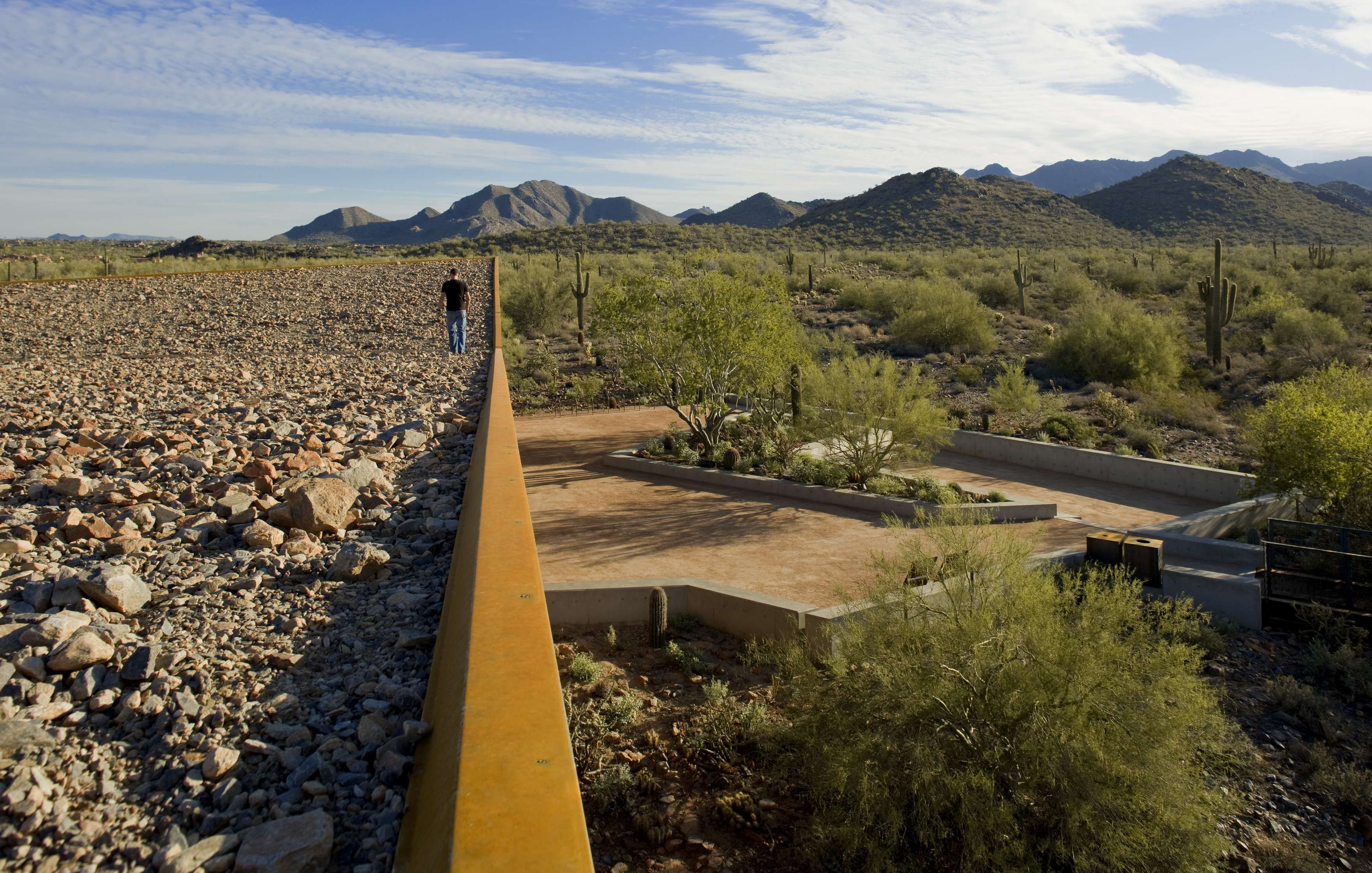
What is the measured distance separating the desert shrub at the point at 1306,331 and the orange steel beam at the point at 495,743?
82.1 feet

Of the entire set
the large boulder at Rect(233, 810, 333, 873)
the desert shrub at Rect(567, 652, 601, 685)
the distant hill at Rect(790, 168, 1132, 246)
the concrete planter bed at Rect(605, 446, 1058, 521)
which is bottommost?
the desert shrub at Rect(567, 652, 601, 685)

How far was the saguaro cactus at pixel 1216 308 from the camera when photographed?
2231 cm

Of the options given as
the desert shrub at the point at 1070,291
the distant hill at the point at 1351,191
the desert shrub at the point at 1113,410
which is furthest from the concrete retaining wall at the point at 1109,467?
the distant hill at the point at 1351,191

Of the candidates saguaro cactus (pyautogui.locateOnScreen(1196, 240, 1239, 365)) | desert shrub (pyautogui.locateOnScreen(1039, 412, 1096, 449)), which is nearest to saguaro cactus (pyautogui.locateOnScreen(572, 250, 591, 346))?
desert shrub (pyautogui.locateOnScreen(1039, 412, 1096, 449))

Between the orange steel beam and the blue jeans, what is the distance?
12693 millimetres

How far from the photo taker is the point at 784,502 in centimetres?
1438

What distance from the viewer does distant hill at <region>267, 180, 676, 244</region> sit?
130250mm

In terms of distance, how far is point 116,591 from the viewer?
3.66 meters

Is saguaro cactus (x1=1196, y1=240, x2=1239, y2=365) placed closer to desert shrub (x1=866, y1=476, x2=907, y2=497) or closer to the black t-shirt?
desert shrub (x1=866, y1=476, x2=907, y2=497)

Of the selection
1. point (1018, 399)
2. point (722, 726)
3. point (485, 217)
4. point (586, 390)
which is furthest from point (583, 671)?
point (485, 217)

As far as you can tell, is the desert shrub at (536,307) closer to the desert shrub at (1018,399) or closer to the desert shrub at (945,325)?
the desert shrub at (945,325)

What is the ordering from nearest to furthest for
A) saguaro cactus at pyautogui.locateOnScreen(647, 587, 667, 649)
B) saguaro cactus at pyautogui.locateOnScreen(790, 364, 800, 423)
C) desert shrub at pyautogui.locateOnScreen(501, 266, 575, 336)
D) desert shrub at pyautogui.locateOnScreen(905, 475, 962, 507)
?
saguaro cactus at pyautogui.locateOnScreen(647, 587, 667, 649) < desert shrub at pyautogui.locateOnScreen(905, 475, 962, 507) < saguaro cactus at pyautogui.locateOnScreen(790, 364, 800, 423) < desert shrub at pyautogui.locateOnScreen(501, 266, 575, 336)

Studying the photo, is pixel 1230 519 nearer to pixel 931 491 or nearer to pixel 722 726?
pixel 931 491

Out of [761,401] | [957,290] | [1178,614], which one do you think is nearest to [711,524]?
[761,401]
